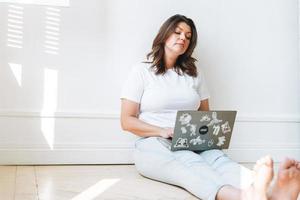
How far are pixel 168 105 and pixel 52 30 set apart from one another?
0.70 meters

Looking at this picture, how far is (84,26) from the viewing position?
2215 millimetres

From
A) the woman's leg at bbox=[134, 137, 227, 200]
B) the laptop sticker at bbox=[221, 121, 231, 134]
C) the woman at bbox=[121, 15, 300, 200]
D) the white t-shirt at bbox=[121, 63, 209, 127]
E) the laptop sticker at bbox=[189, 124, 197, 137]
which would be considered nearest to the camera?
the woman's leg at bbox=[134, 137, 227, 200]

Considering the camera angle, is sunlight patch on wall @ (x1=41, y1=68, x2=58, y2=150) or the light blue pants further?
sunlight patch on wall @ (x1=41, y1=68, x2=58, y2=150)

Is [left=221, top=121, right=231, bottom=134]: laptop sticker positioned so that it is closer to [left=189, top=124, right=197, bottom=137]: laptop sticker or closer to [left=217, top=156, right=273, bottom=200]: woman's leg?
[left=189, top=124, right=197, bottom=137]: laptop sticker

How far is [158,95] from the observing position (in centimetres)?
201

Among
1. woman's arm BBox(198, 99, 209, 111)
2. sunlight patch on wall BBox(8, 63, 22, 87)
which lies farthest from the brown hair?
sunlight patch on wall BBox(8, 63, 22, 87)

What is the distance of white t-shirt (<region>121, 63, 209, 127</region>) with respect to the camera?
6.60 feet

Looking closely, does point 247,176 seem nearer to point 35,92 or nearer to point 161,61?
point 161,61

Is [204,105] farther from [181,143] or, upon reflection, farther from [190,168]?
[190,168]

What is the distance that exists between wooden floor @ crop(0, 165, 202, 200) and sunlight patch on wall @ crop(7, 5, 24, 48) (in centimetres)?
61

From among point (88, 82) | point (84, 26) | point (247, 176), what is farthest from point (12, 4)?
point (247, 176)

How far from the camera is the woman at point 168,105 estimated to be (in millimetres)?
1687

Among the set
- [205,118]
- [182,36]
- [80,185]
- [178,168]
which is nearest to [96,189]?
[80,185]

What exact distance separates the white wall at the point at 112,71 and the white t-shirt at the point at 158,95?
25 centimetres
